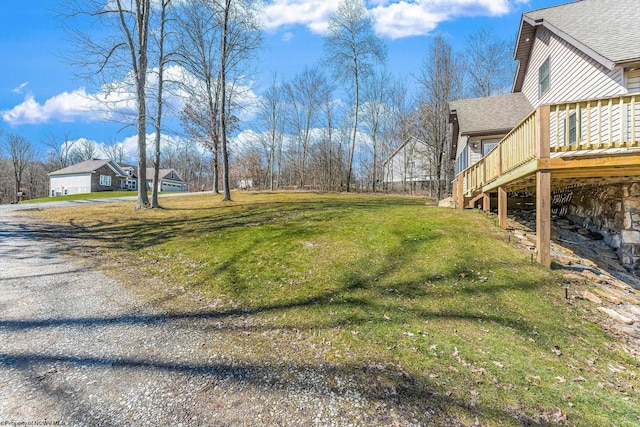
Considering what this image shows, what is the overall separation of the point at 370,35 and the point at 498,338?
27.5m

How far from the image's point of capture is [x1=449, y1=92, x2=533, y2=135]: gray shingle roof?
1274 centimetres

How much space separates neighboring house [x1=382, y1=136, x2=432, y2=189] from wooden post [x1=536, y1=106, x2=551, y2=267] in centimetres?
2280

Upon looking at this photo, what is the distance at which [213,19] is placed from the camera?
16250 millimetres

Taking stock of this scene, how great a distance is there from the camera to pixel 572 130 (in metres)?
9.48

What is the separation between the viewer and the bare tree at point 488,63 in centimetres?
2530

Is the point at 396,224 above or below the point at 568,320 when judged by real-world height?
above

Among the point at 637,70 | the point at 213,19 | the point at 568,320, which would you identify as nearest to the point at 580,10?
the point at 637,70

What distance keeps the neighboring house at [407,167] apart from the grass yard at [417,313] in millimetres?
22861

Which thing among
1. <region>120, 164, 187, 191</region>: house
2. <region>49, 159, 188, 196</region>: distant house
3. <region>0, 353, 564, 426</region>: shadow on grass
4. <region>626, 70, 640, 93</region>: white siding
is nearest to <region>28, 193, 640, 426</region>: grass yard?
<region>0, 353, 564, 426</region>: shadow on grass

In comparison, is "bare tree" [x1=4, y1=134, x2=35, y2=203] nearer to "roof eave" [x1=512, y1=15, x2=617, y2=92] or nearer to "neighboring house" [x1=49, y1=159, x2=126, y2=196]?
"neighboring house" [x1=49, y1=159, x2=126, y2=196]

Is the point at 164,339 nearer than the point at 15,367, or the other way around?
the point at 15,367

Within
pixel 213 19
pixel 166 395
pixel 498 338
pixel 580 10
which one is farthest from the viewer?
pixel 213 19

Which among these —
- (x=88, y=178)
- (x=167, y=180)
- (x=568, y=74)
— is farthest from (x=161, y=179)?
(x=568, y=74)

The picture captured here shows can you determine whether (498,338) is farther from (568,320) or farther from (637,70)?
(637,70)
